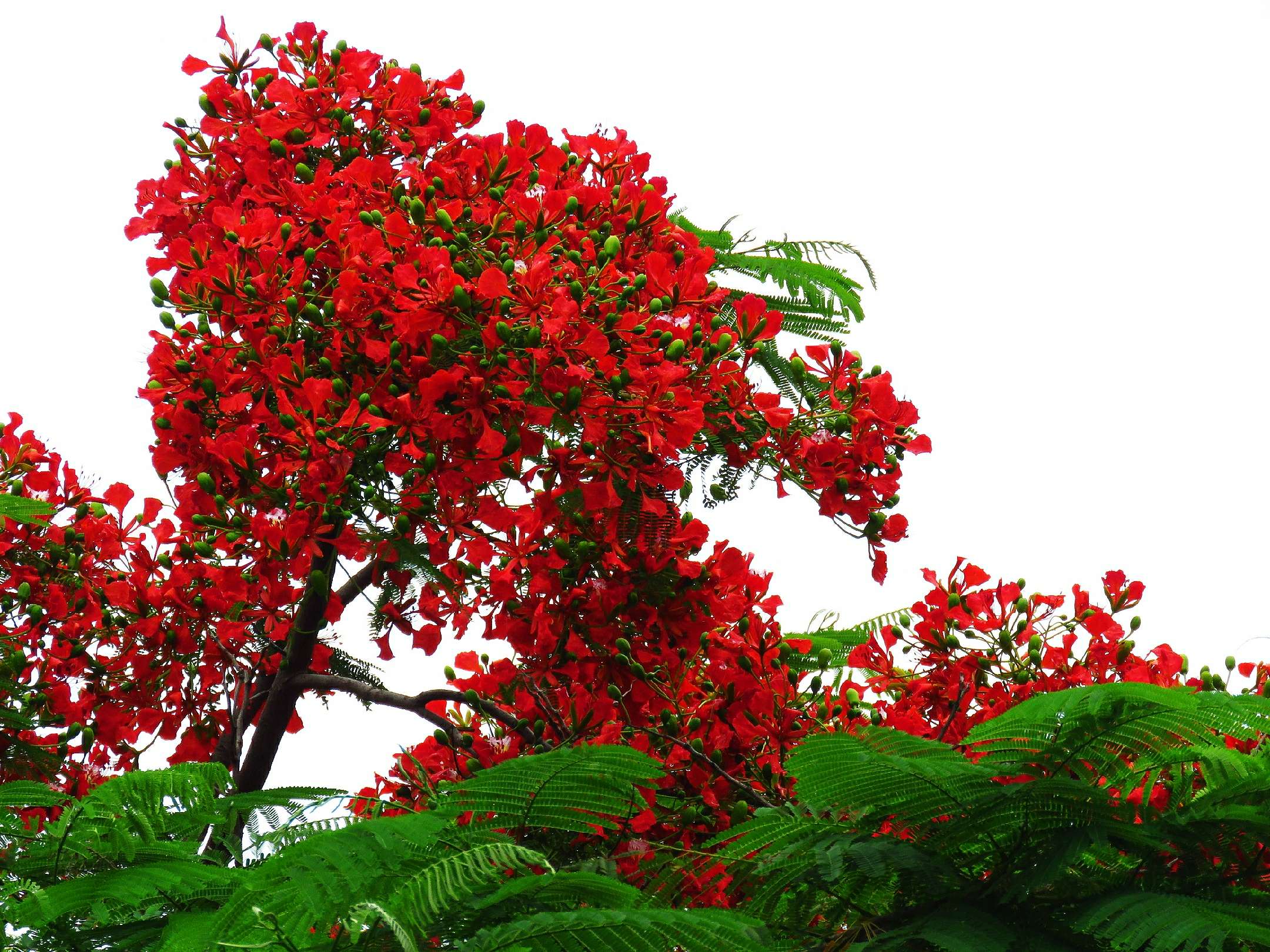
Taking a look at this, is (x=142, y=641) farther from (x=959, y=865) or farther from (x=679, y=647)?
(x=959, y=865)

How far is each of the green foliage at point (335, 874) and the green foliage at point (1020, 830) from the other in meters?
0.21

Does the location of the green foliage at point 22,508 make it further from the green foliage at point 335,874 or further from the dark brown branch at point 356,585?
the dark brown branch at point 356,585

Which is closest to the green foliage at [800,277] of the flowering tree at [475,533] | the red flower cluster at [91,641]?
the flowering tree at [475,533]

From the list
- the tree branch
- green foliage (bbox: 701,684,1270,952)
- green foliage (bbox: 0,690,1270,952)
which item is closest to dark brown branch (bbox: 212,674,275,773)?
the tree branch

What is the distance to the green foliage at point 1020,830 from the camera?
5.98 ft

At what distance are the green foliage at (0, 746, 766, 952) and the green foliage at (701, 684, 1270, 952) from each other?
210 mm

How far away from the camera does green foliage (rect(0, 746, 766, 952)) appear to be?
159 centimetres

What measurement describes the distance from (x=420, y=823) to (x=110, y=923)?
554 mm

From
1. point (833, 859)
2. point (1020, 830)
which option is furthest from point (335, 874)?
point (1020, 830)

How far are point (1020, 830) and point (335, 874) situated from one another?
3.30ft

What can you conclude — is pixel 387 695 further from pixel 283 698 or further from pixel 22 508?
pixel 22 508

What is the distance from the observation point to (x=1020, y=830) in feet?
6.28

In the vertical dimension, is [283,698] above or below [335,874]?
above

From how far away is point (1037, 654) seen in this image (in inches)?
138
